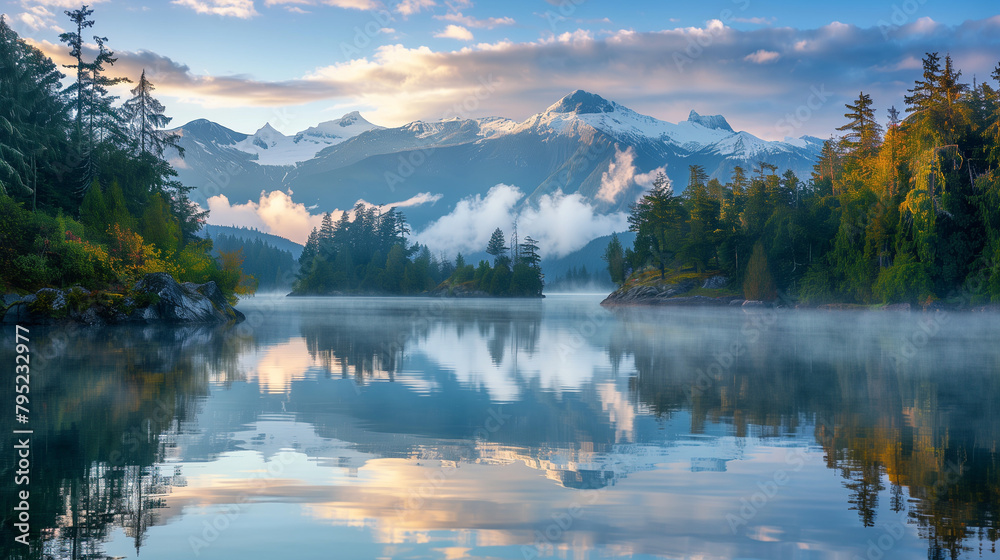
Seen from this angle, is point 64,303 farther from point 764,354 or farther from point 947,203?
point 947,203

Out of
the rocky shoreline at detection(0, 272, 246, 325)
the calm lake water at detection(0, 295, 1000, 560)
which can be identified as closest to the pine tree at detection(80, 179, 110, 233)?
the rocky shoreline at detection(0, 272, 246, 325)

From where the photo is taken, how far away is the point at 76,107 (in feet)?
249

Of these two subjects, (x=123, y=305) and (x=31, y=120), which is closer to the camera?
(x=123, y=305)

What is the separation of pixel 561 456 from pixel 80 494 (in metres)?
8.06

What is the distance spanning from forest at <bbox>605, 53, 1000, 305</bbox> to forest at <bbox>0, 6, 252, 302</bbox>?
7527 cm

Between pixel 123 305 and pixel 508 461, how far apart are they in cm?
5174

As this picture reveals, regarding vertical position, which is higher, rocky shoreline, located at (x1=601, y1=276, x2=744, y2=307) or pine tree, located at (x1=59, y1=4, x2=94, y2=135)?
pine tree, located at (x1=59, y1=4, x2=94, y2=135)

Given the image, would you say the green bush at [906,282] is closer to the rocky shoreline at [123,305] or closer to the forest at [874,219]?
the forest at [874,219]

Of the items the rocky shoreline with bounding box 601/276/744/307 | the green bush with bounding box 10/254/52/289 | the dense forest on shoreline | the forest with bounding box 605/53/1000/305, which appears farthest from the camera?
the rocky shoreline with bounding box 601/276/744/307

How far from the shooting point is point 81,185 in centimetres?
7131

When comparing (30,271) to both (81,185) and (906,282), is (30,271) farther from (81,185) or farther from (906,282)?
(906,282)

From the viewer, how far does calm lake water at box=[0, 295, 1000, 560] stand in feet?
29.3

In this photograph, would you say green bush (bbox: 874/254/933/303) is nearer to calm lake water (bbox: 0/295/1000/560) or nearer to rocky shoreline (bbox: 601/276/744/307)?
rocky shoreline (bbox: 601/276/744/307)

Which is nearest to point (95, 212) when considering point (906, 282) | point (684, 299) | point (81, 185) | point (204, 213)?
point (81, 185)
